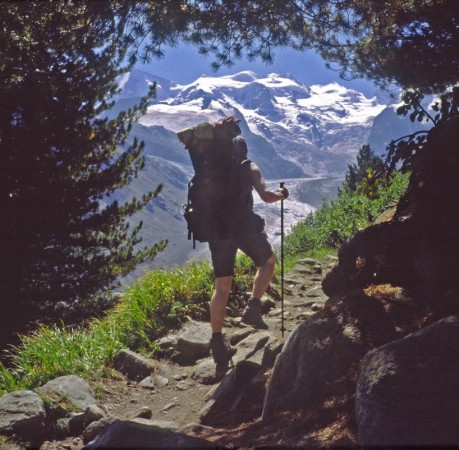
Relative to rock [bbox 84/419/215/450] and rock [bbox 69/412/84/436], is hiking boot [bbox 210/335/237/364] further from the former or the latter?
rock [bbox 84/419/215/450]

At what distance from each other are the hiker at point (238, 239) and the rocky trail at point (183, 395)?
50cm

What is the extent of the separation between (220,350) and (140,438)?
2.55 m

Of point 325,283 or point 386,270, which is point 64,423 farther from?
point 386,270

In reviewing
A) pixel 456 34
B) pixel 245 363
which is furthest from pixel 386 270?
pixel 456 34

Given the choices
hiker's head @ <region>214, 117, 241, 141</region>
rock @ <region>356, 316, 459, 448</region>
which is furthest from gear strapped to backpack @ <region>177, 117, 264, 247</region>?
rock @ <region>356, 316, 459, 448</region>

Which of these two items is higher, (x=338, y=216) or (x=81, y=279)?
(x=338, y=216)

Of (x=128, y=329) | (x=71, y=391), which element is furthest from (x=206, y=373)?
(x=128, y=329)

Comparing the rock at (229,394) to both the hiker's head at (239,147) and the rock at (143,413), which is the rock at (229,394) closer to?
the rock at (143,413)

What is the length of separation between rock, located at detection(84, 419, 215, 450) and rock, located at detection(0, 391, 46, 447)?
199 cm

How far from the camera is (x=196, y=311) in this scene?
23.7 feet

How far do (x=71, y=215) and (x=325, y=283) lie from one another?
1238 cm

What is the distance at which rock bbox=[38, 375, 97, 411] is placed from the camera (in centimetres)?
497

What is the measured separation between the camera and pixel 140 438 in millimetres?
2695

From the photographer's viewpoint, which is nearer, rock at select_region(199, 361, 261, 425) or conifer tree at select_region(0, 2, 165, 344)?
rock at select_region(199, 361, 261, 425)
